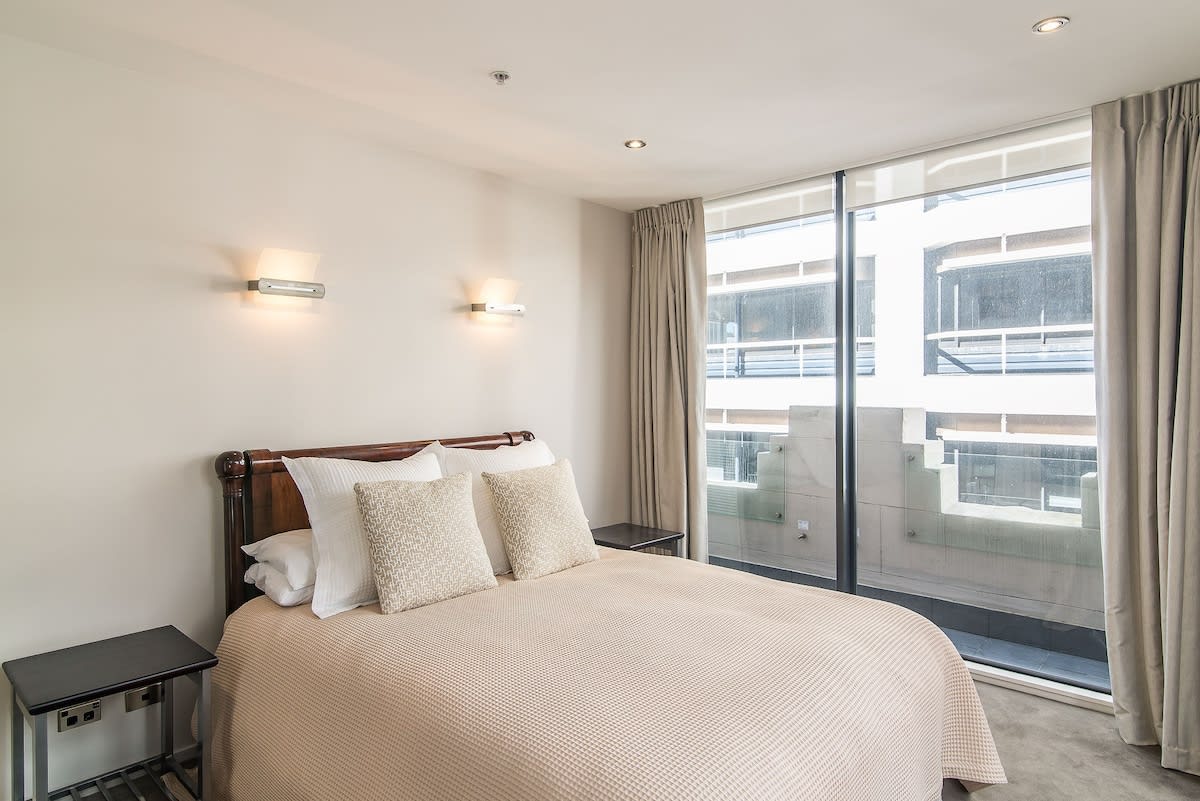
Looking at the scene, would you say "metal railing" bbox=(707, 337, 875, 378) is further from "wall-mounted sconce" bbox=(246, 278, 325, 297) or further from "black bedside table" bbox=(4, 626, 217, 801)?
"black bedside table" bbox=(4, 626, 217, 801)

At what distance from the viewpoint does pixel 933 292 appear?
3451 millimetres

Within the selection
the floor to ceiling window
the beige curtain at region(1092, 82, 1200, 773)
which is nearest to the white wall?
the floor to ceiling window

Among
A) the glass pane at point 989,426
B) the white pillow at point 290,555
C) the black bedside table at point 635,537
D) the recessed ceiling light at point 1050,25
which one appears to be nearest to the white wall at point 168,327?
the white pillow at point 290,555

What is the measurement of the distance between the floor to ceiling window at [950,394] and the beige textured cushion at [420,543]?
6.86 feet

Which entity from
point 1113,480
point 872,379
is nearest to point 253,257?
point 872,379

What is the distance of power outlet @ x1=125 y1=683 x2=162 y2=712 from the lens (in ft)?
8.25

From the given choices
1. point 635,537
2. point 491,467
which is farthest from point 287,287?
point 635,537

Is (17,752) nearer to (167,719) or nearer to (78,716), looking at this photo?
(78,716)

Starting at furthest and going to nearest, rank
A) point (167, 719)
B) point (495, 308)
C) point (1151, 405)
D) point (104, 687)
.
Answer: point (495, 308), point (1151, 405), point (167, 719), point (104, 687)

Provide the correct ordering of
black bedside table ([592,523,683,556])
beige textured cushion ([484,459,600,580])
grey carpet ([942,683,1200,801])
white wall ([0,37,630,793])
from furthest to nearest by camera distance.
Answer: black bedside table ([592,523,683,556])
beige textured cushion ([484,459,600,580])
grey carpet ([942,683,1200,801])
white wall ([0,37,630,793])

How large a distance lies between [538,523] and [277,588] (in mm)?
1027

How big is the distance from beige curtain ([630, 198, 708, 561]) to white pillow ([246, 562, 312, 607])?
2.34m

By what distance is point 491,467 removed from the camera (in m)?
3.24

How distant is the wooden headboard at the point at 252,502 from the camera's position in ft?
8.80
